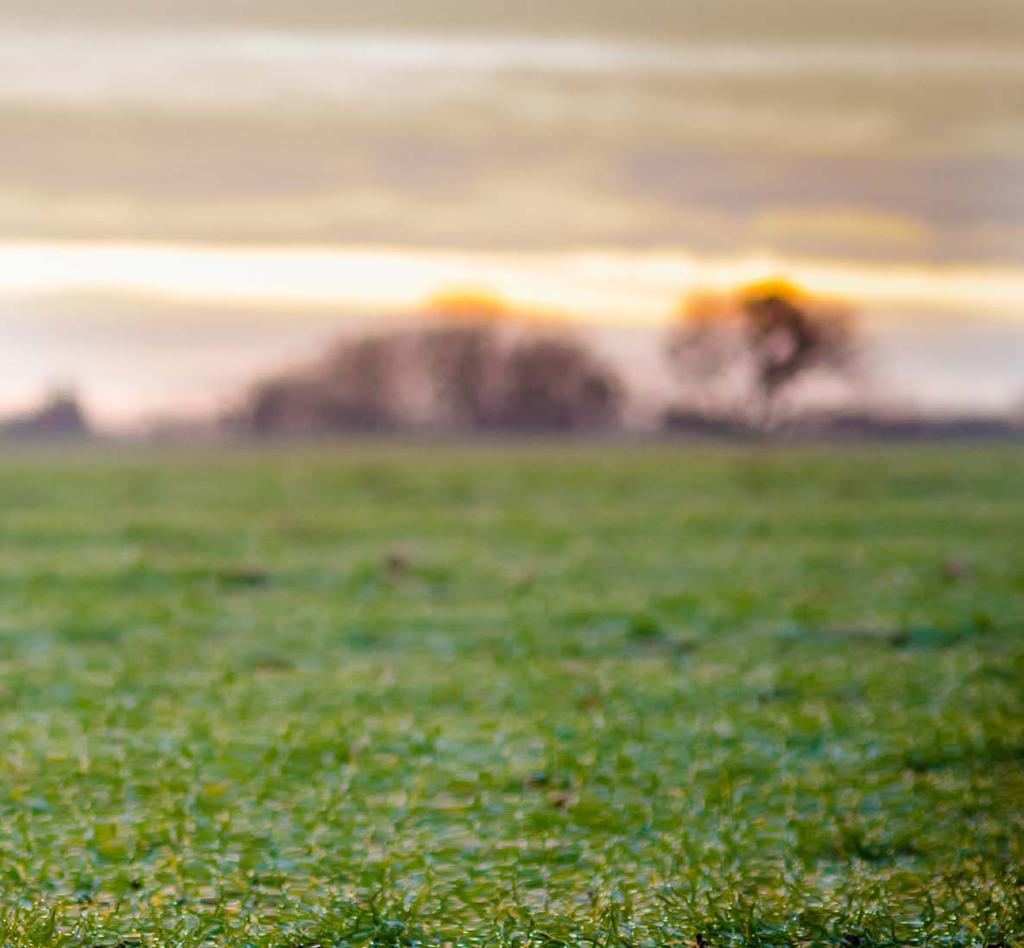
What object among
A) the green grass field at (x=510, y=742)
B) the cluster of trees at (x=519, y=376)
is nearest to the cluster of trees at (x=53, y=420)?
the cluster of trees at (x=519, y=376)

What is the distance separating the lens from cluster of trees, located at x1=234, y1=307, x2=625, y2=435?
4069 centimetres

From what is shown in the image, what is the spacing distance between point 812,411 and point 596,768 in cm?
3867

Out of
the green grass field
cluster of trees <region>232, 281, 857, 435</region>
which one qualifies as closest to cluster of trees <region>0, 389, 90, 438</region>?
cluster of trees <region>232, 281, 857, 435</region>

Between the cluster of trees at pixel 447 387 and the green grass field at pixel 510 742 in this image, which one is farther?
the cluster of trees at pixel 447 387

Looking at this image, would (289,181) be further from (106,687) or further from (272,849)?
(272,849)

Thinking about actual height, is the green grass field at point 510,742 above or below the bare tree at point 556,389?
below

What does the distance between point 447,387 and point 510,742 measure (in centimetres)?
3531

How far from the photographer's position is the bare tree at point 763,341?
4288cm

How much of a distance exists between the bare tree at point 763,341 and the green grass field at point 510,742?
26.9m

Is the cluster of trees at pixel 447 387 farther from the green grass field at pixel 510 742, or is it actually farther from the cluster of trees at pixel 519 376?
the green grass field at pixel 510 742

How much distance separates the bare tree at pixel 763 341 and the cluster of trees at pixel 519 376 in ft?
0.16

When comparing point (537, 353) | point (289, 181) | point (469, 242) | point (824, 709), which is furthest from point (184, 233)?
point (537, 353)

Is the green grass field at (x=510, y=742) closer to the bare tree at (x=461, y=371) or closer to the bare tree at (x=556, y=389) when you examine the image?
the bare tree at (x=461, y=371)

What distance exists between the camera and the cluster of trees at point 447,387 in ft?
133
